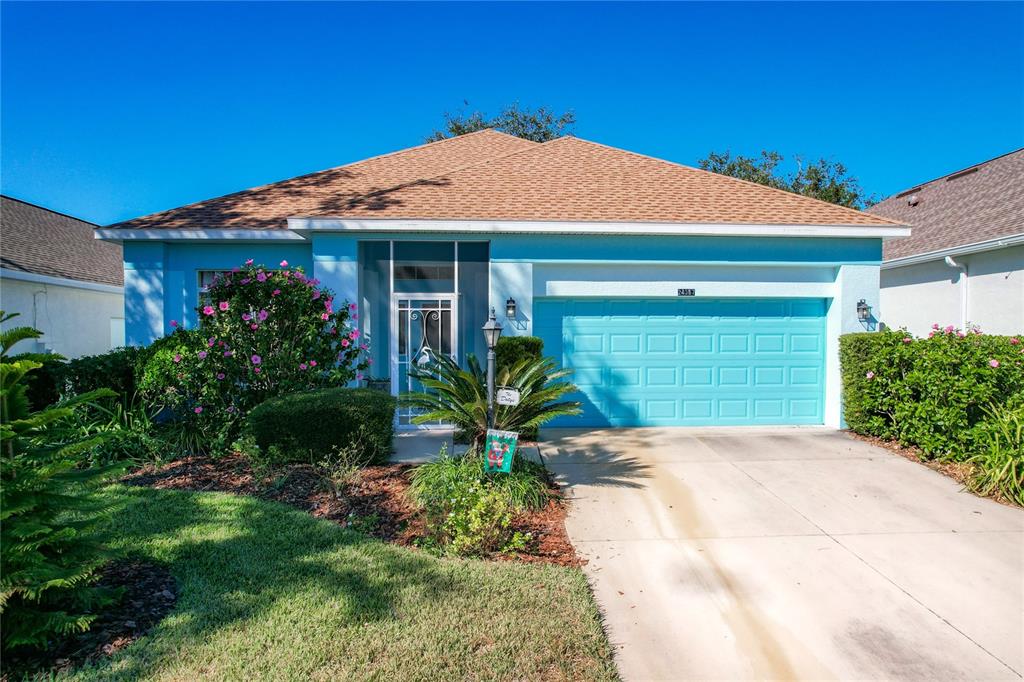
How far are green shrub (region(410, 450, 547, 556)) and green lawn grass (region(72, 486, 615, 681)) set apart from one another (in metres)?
0.25

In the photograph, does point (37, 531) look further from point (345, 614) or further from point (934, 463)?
point (934, 463)

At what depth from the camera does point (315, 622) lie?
3162 mm

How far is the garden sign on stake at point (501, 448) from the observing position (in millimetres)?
5020

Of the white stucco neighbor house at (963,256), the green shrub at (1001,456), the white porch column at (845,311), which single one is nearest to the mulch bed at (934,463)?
the green shrub at (1001,456)

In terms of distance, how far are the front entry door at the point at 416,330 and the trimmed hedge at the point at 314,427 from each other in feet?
8.38

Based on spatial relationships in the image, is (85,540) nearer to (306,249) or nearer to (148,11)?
(306,249)

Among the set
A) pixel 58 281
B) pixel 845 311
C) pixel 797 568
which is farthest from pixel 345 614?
pixel 58 281

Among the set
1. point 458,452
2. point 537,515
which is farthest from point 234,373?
point 537,515

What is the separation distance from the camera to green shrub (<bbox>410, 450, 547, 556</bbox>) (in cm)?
429

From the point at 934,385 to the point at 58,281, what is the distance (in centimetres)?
1729

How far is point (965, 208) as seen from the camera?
1338 cm

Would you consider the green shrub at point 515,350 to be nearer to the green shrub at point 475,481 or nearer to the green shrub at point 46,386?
the green shrub at point 475,481

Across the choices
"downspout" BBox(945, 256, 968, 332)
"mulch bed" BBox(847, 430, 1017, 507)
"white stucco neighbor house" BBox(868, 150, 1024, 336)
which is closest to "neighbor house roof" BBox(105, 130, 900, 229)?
"mulch bed" BBox(847, 430, 1017, 507)

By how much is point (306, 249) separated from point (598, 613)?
8.33 metres
